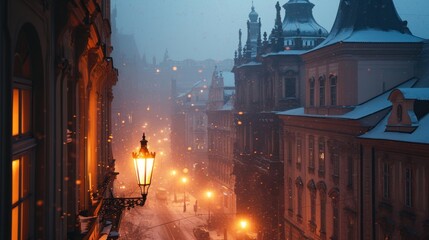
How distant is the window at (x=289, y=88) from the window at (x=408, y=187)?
1953cm

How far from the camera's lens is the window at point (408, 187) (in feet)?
60.6

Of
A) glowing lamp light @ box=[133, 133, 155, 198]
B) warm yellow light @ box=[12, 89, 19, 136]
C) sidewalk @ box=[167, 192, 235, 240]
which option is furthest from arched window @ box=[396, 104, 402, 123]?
sidewalk @ box=[167, 192, 235, 240]

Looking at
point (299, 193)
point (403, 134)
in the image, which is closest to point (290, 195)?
point (299, 193)

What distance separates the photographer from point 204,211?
61219 mm

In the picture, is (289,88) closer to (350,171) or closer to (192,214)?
(350,171)

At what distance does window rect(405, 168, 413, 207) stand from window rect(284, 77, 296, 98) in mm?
19534

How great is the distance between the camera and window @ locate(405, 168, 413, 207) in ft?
60.6

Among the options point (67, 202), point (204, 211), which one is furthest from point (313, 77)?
point (204, 211)

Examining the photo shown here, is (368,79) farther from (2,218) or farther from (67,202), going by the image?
(2,218)

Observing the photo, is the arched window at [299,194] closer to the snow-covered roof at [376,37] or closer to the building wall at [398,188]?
the snow-covered roof at [376,37]

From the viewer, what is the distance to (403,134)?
19141 millimetres

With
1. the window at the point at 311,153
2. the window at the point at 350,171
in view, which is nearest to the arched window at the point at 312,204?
the window at the point at 311,153

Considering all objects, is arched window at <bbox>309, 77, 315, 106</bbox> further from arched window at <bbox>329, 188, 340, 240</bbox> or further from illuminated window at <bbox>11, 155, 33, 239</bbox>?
illuminated window at <bbox>11, 155, 33, 239</bbox>

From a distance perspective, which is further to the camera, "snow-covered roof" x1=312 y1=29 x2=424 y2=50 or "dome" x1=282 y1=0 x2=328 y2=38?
"dome" x1=282 y1=0 x2=328 y2=38
